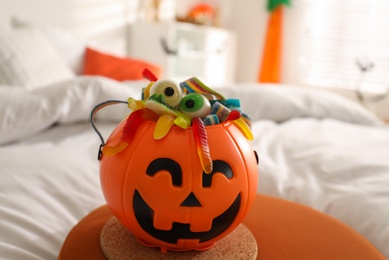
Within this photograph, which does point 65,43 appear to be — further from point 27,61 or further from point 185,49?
point 185,49

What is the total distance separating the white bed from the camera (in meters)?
0.67

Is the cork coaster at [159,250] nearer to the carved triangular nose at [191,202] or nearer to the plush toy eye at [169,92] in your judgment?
the carved triangular nose at [191,202]

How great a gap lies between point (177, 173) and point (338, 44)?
310 cm

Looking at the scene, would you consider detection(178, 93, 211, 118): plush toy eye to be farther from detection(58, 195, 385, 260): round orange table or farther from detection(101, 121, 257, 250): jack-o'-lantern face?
detection(58, 195, 385, 260): round orange table

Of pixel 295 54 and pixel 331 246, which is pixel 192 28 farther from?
pixel 331 246

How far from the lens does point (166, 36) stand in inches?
113

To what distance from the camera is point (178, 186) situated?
0.49 meters

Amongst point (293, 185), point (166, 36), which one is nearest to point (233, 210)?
point (293, 185)

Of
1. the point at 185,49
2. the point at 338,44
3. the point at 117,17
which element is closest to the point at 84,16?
the point at 117,17

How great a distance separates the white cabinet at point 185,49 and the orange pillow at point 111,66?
0.83m

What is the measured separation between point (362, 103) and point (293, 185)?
2511 millimetres

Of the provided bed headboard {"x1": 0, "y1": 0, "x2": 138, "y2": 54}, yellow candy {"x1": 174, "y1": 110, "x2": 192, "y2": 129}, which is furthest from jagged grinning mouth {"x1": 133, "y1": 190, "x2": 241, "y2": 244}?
bed headboard {"x1": 0, "y1": 0, "x2": 138, "y2": 54}

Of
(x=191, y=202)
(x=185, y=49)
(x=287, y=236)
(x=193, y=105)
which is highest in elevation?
(x=193, y=105)

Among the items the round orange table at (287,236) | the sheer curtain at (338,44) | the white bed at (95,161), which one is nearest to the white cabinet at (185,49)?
the sheer curtain at (338,44)
